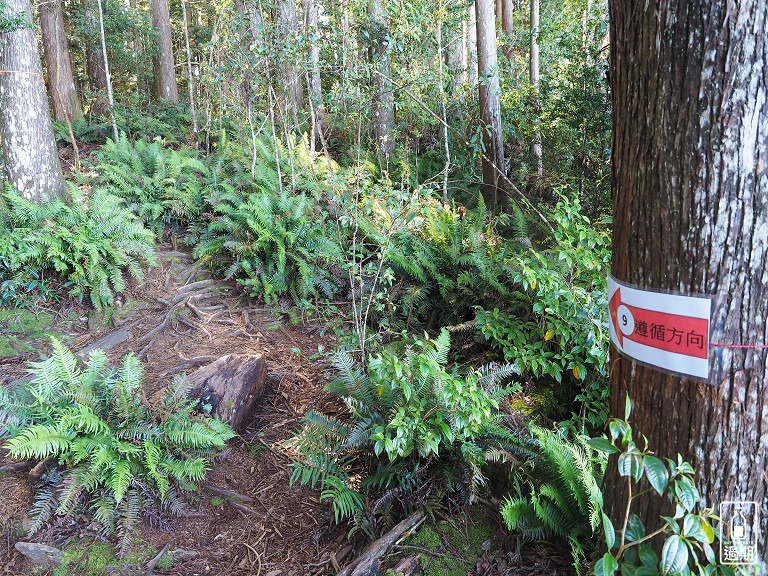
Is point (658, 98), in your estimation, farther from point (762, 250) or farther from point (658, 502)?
point (658, 502)

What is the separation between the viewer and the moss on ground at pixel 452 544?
107 inches

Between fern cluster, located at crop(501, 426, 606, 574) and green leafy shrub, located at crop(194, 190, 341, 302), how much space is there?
141 inches

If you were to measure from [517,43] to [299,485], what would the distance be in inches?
406

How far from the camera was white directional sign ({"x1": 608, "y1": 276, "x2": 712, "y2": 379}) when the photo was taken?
164 centimetres

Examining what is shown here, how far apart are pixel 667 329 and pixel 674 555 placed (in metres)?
0.66

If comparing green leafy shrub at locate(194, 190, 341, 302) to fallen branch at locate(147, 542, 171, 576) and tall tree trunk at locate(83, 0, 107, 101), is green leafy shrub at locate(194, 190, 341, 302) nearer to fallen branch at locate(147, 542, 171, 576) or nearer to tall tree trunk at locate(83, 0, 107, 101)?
fallen branch at locate(147, 542, 171, 576)

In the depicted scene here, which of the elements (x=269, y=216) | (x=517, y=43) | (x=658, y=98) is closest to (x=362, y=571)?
(x=658, y=98)

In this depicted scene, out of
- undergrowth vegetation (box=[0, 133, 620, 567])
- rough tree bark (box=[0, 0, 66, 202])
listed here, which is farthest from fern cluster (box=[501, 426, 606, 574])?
rough tree bark (box=[0, 0, 66, 202])

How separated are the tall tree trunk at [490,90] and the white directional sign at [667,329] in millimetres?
5871

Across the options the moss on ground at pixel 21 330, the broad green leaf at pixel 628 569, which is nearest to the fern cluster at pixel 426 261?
the moss on ground at pixel 21 330

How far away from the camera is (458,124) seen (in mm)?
9836

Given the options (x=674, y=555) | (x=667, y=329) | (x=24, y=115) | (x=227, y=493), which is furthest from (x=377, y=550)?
(x=24, y=115)

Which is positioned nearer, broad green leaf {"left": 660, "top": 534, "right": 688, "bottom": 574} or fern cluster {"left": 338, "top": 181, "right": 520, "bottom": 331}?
broad green leaf {"left": 660, "top": 534, "right": 688, "bottom": 574}

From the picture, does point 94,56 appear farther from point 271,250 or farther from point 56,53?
point 271,250
